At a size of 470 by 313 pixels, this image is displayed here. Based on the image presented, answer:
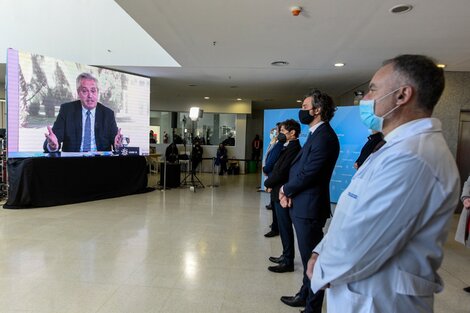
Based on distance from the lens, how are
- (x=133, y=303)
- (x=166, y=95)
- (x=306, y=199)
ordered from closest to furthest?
(x=306, y=199) → (x=133, y=303) → (x=166, y=95)

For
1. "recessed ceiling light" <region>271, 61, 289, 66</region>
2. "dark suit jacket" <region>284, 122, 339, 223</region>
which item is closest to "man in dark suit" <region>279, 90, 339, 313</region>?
"dark suit jacket" <region>284, 122, 339, 223</region>

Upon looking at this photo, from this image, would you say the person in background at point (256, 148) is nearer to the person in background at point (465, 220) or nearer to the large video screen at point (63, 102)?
the large video screen at point (63, 102)

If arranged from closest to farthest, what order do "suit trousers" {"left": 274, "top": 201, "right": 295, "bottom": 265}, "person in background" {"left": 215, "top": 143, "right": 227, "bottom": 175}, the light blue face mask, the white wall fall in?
the light blue face mask
"suit trousers" {"left": 274, "top": 201, "right": 295, "bottom": 265}
"person in background" {"left": 215, "top": 143, "right": 227, "bottom": 175}
the white wall

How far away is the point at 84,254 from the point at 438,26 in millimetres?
5285

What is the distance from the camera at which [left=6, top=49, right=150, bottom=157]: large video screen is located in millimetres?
5465

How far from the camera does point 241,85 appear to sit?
8.91m

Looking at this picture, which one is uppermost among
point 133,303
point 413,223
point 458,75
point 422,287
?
point 458,75

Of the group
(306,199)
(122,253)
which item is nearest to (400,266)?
(306,199)

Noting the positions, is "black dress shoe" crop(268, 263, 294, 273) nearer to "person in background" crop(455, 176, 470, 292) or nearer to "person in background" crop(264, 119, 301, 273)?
"person in background" crop(264, 119, 301, 273)

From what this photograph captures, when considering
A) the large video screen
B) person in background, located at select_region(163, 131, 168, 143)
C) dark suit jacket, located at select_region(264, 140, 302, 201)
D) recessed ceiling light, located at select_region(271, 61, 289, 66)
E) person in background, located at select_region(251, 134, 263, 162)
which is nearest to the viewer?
dark suit jacket, located at select_region(264, 140, 302, 201)

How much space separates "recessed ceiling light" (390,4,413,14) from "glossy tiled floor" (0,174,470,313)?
9.91ft

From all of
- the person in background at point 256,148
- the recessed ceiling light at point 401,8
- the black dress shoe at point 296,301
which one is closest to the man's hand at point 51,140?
the black dress shoe at point 296,301

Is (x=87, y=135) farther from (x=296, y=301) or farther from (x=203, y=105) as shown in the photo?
(x=203, y=105)

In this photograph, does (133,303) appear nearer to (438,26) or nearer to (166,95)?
(438,26)
